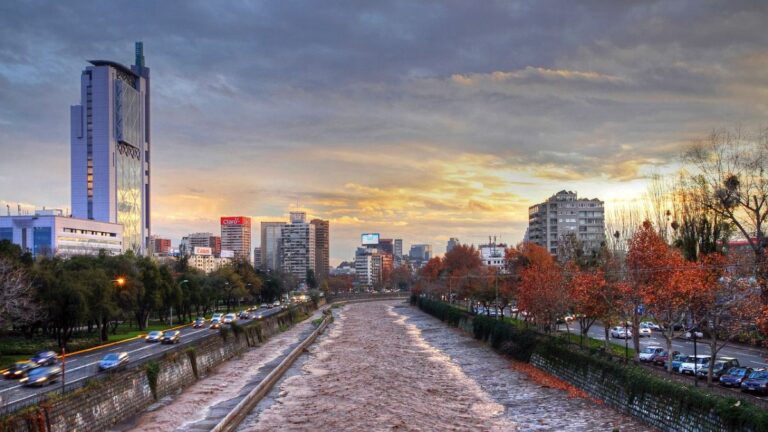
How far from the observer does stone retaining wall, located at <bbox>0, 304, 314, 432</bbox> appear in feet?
76.4

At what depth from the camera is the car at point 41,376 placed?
38.1 m

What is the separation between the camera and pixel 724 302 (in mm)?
34500

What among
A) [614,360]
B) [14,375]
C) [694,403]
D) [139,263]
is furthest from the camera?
[139,263]

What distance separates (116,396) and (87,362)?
21.9 meters

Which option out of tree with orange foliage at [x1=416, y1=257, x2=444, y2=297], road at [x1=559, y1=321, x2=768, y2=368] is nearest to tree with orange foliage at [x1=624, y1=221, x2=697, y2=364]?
road at [x1=559, y1=321, x2=768, y2=368]

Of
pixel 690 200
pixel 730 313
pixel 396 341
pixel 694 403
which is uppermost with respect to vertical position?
pixel 690 200

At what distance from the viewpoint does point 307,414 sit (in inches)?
1375

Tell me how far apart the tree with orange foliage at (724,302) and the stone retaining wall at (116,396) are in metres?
29.0

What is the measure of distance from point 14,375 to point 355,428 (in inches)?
979

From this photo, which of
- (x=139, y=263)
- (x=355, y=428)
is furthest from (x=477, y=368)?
(x=139, y=263)

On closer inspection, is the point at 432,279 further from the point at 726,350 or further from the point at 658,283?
the point at 658,283

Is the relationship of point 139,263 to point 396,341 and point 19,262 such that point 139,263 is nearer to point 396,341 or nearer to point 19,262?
point 19,262

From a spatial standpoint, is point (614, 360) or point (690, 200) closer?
point (614, 360)

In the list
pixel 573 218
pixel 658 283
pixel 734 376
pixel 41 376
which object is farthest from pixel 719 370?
pixel 573 218
